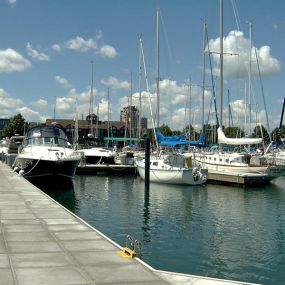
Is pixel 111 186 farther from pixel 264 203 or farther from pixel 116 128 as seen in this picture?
pixel 116 128

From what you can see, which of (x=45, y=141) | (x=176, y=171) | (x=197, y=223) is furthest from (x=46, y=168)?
(x=197, y=223)

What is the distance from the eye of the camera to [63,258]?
9.70m

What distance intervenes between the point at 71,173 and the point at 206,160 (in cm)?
1549

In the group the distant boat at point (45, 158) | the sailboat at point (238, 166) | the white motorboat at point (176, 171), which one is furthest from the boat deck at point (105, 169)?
the distant boat at point (45, 158)

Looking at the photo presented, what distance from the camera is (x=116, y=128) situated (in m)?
178

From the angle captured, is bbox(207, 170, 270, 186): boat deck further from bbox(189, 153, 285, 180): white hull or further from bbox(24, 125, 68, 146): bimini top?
bbox(24, 125, 68, 146): bimini top

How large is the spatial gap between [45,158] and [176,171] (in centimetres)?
1089

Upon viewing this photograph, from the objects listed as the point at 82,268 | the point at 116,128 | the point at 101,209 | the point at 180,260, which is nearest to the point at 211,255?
the point at 180,260

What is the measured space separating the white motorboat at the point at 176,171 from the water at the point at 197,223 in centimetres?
87

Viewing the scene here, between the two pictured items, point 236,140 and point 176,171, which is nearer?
point 176,171

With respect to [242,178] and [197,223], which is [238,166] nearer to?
[242,178]

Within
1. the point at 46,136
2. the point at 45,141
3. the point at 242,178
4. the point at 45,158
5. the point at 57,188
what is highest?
the point at 46,136

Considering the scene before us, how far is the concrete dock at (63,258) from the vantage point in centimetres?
833

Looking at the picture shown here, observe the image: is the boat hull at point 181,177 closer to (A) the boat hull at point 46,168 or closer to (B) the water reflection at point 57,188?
(B) the water reflection at point 57,188
